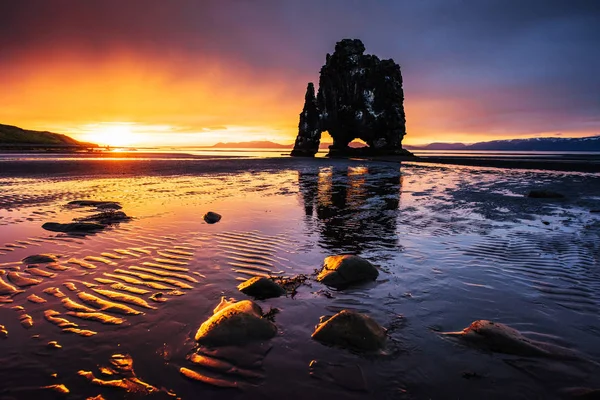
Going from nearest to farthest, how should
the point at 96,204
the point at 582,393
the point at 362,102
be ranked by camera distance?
the point at 582,393, the point at 96,204, the point at 362,102

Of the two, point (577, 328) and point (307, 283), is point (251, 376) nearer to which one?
point (307, 283)

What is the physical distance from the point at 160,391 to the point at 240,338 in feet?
3.74

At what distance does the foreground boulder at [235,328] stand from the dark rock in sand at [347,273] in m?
1.89

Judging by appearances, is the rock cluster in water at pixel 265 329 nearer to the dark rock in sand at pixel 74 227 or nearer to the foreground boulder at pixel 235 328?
the foreground boulder at pixel 235 328

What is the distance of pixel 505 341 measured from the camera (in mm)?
3930

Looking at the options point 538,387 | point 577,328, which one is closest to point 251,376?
point 538,387

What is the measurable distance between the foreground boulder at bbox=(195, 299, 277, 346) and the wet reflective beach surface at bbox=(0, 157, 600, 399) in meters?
0.16

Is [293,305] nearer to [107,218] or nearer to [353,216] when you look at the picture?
[353,216]

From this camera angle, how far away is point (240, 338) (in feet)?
13.4

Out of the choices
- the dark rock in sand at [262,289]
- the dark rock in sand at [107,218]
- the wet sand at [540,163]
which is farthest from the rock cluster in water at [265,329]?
the wet sand at [540,163]

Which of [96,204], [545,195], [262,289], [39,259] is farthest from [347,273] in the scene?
[545,195]

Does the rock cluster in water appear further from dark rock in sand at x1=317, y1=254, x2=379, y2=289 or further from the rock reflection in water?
the rock reflection in water

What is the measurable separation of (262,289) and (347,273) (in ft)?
5.65

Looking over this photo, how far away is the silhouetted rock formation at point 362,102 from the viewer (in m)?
76.2
